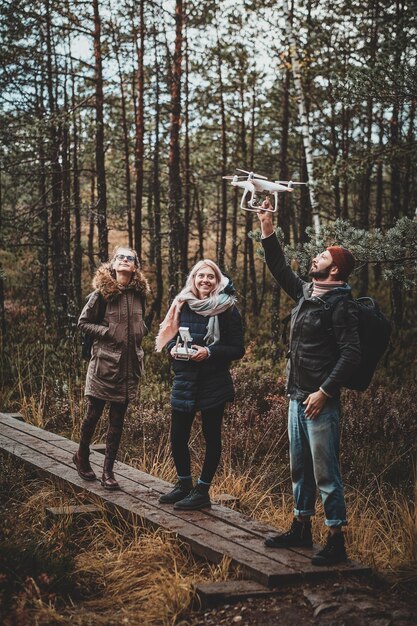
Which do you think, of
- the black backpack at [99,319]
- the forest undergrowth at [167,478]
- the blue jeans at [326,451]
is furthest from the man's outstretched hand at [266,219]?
the forest undergrowth at [167,478]

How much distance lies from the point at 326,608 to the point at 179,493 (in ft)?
6.76

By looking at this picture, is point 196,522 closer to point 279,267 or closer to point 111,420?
point 111,420

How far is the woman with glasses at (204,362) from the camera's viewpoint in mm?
5406

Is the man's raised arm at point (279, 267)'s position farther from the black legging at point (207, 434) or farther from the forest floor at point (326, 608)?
the forest floor at point (326, 608)

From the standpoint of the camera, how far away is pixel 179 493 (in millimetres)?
5684

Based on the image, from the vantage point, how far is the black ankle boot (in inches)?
222

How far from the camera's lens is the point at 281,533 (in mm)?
4867

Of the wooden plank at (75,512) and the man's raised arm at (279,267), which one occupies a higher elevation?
the man's raised arm at (279,267)

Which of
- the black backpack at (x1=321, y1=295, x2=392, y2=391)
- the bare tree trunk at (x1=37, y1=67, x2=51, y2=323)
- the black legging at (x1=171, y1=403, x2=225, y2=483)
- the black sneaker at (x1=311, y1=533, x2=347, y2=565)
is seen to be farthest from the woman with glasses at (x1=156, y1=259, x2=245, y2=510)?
the bare tree trunk at (x1=37, y1=67, x2=51, y2=323)

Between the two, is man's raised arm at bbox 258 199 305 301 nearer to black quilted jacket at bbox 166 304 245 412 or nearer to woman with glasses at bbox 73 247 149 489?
black quilted jacket at bbox 166 304 245 412

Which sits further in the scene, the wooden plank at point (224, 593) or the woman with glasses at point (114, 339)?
the woman with glasses at point (114, 339)

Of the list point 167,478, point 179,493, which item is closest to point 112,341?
point 179,493

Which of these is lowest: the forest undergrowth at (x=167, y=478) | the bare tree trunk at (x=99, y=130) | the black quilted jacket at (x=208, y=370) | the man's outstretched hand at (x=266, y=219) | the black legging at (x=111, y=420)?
the forest undergrowth at (x=167, y=478)

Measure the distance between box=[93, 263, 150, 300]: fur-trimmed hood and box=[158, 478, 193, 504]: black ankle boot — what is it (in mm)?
1738
